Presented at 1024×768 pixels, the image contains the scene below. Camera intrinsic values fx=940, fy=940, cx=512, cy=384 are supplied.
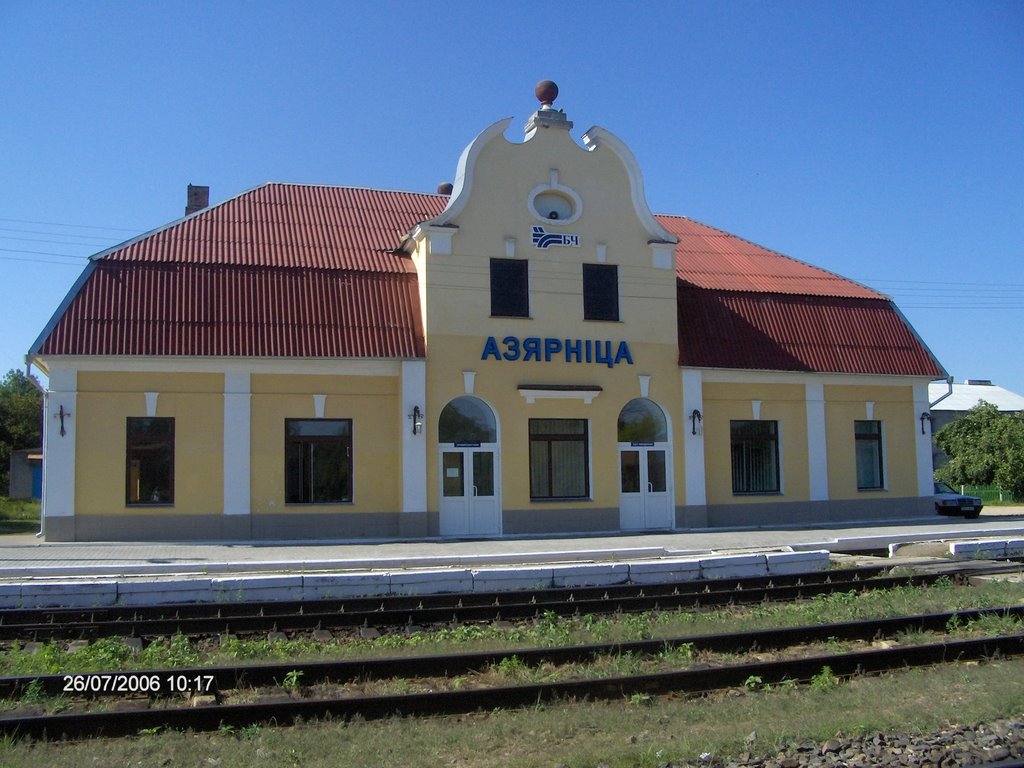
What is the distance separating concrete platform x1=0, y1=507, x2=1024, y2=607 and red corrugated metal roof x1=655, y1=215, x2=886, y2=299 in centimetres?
736

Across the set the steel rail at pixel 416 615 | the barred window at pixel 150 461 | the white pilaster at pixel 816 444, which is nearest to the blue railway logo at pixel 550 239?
the white pilaster at pixel 816 444

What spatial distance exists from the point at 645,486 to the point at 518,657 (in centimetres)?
1497

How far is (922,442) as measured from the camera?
87.4 ft

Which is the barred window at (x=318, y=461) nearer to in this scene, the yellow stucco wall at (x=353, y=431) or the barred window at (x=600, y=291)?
the yellow stucco wall at (x=353, y=431)

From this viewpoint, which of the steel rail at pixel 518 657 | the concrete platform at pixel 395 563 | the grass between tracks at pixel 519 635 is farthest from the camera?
the concrete platform at pixel 395 563

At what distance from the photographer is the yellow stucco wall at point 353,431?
20719 millimetres

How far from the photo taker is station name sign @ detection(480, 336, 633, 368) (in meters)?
22.2

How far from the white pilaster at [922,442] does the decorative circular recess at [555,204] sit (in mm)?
11326

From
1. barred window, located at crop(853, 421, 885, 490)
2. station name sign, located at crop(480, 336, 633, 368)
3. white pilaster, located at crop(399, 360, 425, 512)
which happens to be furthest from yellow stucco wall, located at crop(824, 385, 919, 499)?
white pilaster, located at crop(399, 360, 425, 512)

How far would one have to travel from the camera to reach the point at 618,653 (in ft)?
29.9

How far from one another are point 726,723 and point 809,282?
22.3 meters

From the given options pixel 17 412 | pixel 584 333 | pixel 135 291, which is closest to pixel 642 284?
pixel 584 333

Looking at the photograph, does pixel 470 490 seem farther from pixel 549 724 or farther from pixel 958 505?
pixel 958 505

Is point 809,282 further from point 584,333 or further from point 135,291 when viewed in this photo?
point 135,291
